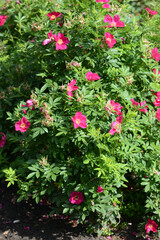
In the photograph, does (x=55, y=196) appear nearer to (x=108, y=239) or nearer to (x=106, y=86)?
(x=108, y=239)

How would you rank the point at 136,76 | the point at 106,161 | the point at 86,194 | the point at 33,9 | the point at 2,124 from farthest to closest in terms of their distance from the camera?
the point at 33,9, the point at 2,124, the point at 136,76, the point at 86,194, the point at 106,161

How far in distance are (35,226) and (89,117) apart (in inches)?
49.1

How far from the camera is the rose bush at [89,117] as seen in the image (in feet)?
7.86

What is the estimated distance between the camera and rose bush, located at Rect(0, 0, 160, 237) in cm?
240

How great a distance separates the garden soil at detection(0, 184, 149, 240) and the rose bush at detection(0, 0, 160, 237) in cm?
13

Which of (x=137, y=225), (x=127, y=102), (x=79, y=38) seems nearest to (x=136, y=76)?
(x=127, y=102)

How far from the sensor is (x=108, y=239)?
2816 mm

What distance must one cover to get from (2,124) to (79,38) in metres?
1.37

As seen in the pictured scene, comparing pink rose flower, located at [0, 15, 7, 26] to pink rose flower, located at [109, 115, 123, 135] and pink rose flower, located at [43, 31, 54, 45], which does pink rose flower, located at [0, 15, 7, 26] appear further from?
pink rose flower, located at [109, 115, 123, 135]

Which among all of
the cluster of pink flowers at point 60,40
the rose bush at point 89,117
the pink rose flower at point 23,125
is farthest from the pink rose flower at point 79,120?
the cluster of pink flowers at point 60,40

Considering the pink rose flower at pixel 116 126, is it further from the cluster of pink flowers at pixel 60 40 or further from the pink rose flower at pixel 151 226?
the pink rose flower at pixel 151 226

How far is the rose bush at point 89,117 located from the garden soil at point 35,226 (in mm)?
133

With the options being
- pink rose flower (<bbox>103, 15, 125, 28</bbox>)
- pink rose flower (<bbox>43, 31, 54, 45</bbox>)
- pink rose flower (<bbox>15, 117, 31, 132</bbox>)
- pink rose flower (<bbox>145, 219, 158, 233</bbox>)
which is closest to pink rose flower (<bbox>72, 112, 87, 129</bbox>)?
pink rose flower (<bbox>15, 117, 31, 132</bbox>)

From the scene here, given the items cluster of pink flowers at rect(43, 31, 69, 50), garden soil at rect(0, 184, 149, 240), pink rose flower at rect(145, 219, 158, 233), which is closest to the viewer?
cluster of pink flowers at rect(43, 31, 69, 50)
